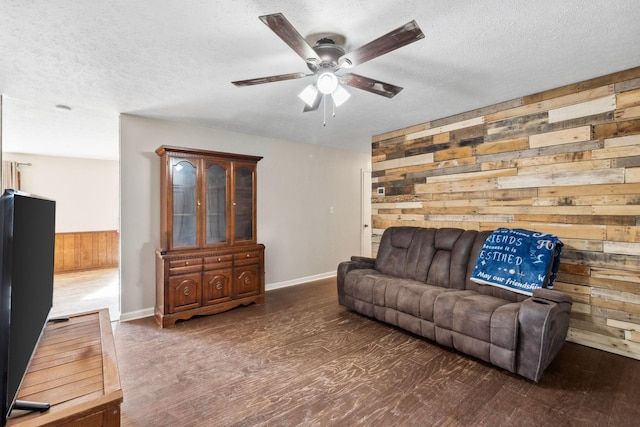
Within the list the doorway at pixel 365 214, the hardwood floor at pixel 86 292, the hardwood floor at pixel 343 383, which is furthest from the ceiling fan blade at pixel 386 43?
the doorway at pixel 365 214

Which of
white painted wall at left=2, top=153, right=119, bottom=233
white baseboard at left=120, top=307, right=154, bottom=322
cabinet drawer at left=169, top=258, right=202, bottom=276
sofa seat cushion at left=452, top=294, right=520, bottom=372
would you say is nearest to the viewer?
sofa seat cushion at left=452, top=294, right=520, bottom=372

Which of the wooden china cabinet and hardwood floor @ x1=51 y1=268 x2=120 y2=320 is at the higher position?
the wooden china cabinet

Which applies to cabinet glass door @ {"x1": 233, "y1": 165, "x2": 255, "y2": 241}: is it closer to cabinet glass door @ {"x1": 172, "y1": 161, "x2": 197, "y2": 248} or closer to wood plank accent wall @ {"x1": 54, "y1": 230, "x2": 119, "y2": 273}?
cabinet glass door @ {"x1": 172, "y1": 161, "x2": 197, "y2": 248}

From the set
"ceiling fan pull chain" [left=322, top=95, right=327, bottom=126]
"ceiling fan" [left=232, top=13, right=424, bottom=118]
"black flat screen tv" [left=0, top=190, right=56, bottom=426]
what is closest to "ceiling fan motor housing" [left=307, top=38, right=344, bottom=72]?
"ceiling fan" [left=232, top=13, right=424, bottom=118]

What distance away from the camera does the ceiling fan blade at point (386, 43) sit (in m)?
1.52

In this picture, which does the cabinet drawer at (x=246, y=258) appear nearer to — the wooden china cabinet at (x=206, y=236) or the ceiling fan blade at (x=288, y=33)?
the wooden china cabinet at (x=206, y=236)

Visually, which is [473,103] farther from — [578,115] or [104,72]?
[104,72]

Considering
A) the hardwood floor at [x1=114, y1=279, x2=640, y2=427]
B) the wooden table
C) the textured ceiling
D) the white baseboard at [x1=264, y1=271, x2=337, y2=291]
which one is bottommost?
the hardwood floor at [x1=114, y1=279, x2=640, y2=427]

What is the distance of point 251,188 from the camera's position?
4.01m

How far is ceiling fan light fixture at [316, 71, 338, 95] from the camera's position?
2.00 m

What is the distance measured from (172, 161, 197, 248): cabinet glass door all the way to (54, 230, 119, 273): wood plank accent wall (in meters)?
4.20

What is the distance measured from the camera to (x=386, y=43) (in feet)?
5.43

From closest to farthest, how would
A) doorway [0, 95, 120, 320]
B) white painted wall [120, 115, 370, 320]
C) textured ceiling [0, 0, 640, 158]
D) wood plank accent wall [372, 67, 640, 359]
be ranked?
textured ceiling [0, 0, 640, 158], wood plank accent wall [372, 67, 640, 359], white painted wall [120, 115, 370, 320], doorway [0, 95, 120, 320]

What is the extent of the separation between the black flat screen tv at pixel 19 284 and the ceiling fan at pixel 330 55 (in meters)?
1.29
